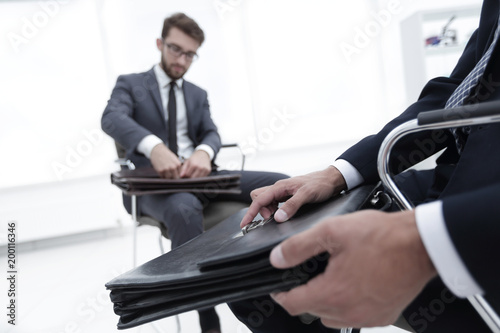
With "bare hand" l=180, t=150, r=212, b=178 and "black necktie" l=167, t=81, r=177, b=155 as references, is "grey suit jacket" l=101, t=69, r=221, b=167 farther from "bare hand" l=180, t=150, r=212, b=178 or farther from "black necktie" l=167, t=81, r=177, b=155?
"bare hand" l=180, t=150, r=212, b=178

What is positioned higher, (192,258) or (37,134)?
(37,134)

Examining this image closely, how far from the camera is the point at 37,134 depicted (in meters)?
3.43

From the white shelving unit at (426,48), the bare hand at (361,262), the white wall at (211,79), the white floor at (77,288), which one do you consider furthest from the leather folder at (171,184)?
the white shelving unit at (426,48)

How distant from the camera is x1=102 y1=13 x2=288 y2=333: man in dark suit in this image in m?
1.41

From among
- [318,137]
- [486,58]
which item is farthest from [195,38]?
[318,137]

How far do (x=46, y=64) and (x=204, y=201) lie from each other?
9.23 ft

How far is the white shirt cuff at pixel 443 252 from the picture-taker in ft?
1.14

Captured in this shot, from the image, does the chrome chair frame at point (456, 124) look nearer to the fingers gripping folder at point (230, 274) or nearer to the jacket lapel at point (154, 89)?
the fingers gripping folder at point (230, 274)

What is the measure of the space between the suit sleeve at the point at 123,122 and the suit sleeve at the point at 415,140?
3.60 feet

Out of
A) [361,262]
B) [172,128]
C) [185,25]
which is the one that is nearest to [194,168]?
[172,128]

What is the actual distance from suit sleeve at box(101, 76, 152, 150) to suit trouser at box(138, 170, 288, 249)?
0.90 feet

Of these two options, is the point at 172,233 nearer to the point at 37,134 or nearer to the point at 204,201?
the point at 204,201

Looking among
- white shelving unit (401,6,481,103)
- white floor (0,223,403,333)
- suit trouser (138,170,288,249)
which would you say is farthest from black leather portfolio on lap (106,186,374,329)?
white shelving unit (401,6,481,103)

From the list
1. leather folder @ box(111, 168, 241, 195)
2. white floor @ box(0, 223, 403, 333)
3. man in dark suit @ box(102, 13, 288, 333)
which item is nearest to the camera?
leather folder @ box(111, 168, 241, 195)
